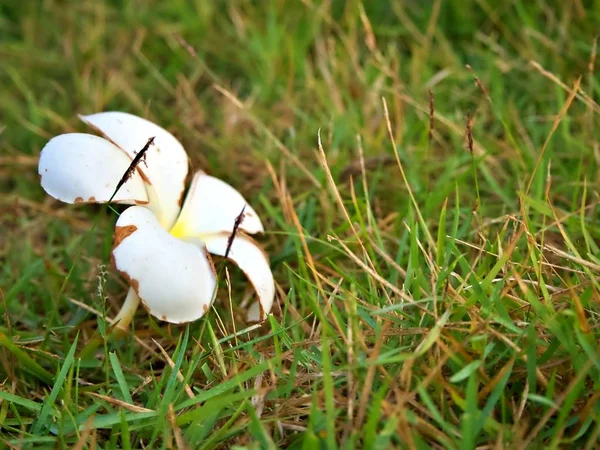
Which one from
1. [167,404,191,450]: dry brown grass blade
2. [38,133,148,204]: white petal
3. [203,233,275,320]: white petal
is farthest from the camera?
[203,233,275,320]: white petal

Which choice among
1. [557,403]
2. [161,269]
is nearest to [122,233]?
[161,269]

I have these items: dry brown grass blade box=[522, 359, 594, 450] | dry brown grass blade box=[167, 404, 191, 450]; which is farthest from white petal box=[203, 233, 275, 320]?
dry brown grass blade box=[522, 359, 594, 450]

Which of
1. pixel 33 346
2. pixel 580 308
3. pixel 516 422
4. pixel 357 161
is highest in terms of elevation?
pixel 580 308

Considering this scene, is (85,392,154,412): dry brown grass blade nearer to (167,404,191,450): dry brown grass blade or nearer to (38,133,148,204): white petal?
(167,404,191,450): dry brown grass blade

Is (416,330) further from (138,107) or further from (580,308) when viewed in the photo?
(138,107)

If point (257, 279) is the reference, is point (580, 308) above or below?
above

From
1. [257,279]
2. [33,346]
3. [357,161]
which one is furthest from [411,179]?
[33,346]

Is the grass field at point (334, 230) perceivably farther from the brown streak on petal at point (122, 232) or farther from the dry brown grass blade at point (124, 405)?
the brown streak on petal at point (122, 232)

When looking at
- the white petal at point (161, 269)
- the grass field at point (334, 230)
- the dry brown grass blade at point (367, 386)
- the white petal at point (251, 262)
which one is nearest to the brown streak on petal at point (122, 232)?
the white petal at point (161, 269)
